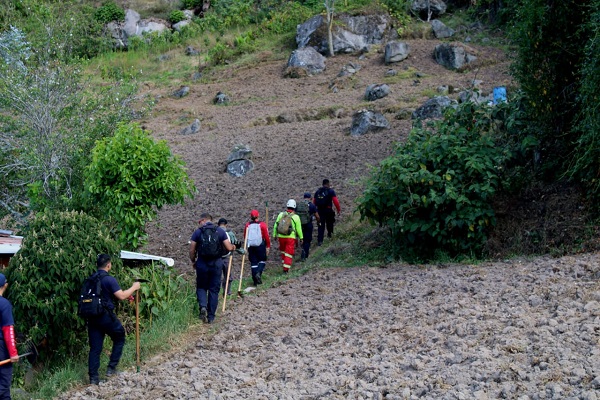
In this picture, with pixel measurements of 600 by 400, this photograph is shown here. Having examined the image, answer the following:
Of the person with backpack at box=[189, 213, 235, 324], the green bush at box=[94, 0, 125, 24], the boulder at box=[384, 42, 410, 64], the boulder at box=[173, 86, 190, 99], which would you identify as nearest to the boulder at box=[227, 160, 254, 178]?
the person with backpack at box=[189, 213, 235, 324]

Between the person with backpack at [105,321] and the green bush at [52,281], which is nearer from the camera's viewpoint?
the person with backpack at [105,321]

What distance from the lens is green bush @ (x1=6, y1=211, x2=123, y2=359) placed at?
10.2 meters

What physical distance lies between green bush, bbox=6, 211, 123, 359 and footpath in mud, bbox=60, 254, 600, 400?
136cm

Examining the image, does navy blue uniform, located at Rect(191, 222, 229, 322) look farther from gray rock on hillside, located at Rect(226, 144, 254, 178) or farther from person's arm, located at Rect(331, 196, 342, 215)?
gray rock on hillside, located at Rect(226, 144, 254, 178)

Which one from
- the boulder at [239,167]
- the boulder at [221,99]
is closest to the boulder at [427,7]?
the boulder at [221,99]

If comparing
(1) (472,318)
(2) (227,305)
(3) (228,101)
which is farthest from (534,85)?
(3) (228,101)

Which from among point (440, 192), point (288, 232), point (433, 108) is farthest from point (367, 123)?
point (440, 192)

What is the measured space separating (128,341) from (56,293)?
4.39 feet

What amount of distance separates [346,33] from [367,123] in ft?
47.4

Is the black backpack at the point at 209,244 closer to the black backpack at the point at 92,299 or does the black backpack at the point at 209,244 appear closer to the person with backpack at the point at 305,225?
the black backpack at the point at 92,299

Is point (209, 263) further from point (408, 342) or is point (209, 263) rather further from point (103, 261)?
point (408, 342)

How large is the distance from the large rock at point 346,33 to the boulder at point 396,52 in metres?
2.31

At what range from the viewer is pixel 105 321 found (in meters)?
9.36

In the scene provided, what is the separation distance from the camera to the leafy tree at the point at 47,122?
15.0 metres
